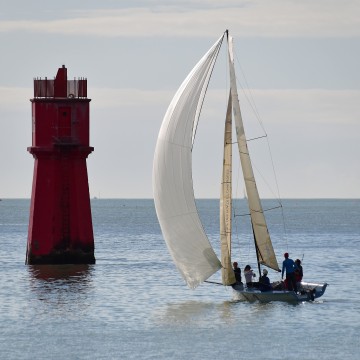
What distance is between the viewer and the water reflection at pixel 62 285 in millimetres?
48750

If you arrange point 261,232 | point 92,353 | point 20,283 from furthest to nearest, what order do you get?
1. point 20,283
2. point 261,232
3. point 92,353

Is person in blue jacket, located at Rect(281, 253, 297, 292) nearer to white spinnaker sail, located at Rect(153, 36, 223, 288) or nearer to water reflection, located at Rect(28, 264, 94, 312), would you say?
white spinnaker sail, located at Rect(153, 36, 223, 288)

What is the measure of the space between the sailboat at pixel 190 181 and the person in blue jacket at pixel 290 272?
42 cm

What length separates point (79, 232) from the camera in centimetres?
5725

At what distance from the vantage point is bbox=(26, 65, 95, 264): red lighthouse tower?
57.0 metres

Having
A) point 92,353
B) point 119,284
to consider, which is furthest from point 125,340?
point 119,284

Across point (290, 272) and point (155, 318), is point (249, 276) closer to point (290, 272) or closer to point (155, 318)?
point (290, 272)

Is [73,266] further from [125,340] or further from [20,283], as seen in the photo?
[125,340]

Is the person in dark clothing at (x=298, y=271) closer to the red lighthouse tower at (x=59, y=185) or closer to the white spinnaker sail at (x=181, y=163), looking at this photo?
the white spinnaker sail at (x=181, y=163)

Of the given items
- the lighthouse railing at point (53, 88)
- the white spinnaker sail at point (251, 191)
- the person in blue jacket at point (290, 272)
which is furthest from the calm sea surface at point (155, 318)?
the lighthouse railing at point (53, 88)

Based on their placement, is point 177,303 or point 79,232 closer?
point 177,303

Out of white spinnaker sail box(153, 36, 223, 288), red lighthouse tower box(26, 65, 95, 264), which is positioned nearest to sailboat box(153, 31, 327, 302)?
white spinnaker sail box(153, 36, 223, 288)

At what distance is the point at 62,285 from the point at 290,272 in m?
11.7

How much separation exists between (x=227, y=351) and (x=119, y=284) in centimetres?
1810
